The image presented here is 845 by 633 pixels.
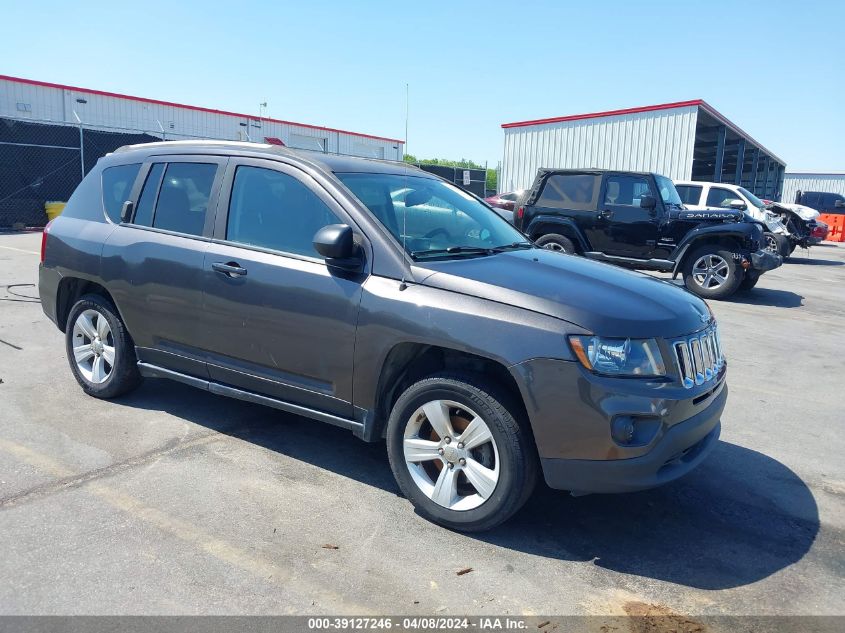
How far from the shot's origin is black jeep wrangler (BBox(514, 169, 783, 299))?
426 inches

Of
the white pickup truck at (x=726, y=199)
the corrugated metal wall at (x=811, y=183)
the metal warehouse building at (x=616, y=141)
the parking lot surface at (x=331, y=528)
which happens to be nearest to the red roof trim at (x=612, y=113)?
the metal warehouse building at (x=616, y=141)

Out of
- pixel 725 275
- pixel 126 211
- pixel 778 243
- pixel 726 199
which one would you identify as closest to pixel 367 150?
pixel 726 199

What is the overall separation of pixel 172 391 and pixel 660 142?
2123 cm

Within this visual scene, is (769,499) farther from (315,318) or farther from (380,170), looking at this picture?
(380,170)

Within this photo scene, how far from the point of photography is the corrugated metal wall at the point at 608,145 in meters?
22.5

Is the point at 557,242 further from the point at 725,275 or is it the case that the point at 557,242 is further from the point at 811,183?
the point at 811,183

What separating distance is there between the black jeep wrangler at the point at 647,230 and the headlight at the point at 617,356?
8.28 meters

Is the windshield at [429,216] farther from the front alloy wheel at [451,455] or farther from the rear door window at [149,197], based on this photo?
the rear door window at [149,197]

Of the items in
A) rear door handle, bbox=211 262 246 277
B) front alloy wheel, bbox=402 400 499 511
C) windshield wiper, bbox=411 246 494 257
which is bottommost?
front alloy wheel, bbox=402 400 499 511

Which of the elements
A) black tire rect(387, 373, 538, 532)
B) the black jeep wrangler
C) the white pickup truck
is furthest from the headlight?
the white pickup truck

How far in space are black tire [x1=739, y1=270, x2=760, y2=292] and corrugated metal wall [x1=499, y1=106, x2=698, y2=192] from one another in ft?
38.5

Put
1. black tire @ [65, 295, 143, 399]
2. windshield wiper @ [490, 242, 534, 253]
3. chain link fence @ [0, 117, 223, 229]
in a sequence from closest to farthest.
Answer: windshield wiper @ [490, 242, 534, 253] < black tire @ [65, 295, 143, 399] < chain link fence @ [0, 117, 223, 229]

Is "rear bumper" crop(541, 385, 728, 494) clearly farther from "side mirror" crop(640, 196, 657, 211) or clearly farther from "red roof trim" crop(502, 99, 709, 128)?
"red roof trim" crop(502, 99, 709, 128)

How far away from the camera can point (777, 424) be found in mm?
5125
